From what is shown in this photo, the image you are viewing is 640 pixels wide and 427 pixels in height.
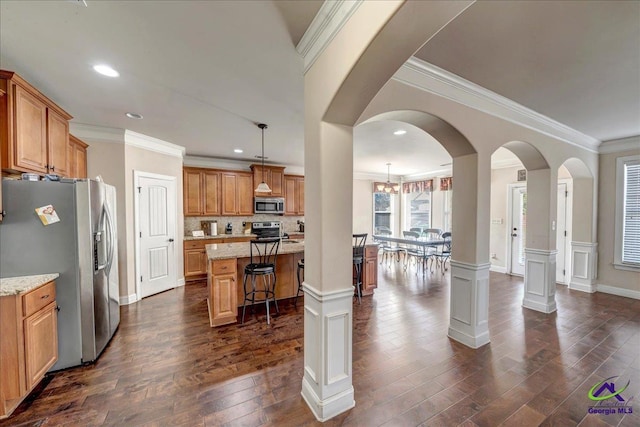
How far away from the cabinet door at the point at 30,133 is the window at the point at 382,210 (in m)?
7.10

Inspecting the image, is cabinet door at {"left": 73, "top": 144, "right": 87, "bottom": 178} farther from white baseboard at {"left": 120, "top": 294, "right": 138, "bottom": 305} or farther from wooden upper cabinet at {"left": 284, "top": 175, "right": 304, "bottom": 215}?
wooden upper cabinet at {"left": 284, "top": 175, "right": 304, "bottom": 215}

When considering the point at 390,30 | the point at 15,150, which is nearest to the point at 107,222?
→ the point at 15,150

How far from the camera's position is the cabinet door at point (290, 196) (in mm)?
6316

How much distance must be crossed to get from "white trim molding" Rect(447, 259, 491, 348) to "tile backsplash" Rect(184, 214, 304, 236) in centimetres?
449

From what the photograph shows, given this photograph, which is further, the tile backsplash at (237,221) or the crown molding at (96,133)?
the tile backsplash at (237,221)

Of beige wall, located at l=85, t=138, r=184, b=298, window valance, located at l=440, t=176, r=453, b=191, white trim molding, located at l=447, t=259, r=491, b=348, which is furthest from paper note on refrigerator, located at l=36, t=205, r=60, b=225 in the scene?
window valance, located at l=440, t=176, r=453, b=191

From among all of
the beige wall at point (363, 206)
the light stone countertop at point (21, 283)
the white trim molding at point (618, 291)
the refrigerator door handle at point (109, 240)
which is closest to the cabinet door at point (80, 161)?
the refrigerator door handle at point (109, 240)

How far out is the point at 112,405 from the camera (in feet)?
5.87

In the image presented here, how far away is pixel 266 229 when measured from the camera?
6.05 m

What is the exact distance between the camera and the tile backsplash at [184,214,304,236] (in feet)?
17.9

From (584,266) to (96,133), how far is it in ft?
26.8

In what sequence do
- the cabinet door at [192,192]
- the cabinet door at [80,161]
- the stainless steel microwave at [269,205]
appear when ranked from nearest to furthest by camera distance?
the cabinet door at [80,161] → the cabinet door at [192,192] → the stainless steel microwave at [269,205]

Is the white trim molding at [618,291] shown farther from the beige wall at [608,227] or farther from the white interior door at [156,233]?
the white interior door at [156,233]

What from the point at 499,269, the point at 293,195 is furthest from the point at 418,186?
the point at 293,195
